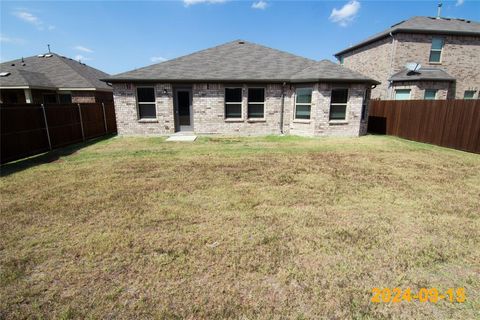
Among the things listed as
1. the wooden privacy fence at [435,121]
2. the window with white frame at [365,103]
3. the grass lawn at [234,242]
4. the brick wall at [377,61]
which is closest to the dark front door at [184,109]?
the grass lawn at [234,242]

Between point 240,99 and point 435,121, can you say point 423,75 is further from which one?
point 240,99

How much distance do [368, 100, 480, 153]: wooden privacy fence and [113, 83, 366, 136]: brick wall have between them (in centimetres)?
180

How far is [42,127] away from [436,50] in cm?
2538

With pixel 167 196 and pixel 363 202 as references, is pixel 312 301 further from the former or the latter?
pixel 167 196

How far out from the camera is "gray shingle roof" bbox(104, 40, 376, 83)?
1313 centimetres

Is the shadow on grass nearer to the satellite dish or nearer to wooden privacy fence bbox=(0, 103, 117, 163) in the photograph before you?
wooden privacy fence bbox=(0, 103, 117, 163)

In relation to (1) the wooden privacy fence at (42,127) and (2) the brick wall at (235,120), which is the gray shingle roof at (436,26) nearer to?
(2) the brick wall at (235,120)

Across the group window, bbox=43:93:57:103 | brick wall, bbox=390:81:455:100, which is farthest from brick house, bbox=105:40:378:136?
window, bbox=43:93:57:103

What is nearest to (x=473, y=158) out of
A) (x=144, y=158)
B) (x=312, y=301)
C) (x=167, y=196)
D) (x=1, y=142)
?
(x=312, y=301)

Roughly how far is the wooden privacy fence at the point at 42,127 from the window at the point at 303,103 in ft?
→ 38.1

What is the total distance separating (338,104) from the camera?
13.3 metres

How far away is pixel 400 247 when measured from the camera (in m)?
3.36

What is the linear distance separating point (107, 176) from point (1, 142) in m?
4.53

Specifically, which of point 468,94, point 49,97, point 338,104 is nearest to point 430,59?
point 468,94
